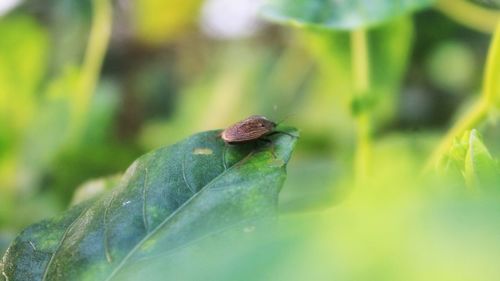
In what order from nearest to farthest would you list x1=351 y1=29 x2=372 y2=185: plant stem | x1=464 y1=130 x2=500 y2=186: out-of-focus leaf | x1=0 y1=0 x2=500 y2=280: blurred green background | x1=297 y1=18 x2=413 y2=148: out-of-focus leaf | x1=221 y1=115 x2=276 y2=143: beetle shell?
x1=464 y1=130 x2=500 y2=186: out-of-focus leaf, x1=221 y1=115 x2=276 y2=143: beetle shell, x1=351 y1=29 x2=372 y2=185: plant stem, x1=297 y1=18 x2=413 y2=148: out-of-focus leaf, x1=0 y1=0 x2=500 y2=280: blurred green background

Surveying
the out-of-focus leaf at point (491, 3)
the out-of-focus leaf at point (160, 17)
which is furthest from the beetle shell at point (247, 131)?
the out-of-focus leaf at point (160, 17)

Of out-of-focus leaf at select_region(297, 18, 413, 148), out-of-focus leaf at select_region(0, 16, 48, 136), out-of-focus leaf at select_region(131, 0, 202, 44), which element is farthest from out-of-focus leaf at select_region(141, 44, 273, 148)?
out-of-focus leaf at select_region(297, 18, 413, 148)

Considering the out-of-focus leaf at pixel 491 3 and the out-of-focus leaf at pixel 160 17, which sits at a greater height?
the out-of-focus leaf at pixel 491 3

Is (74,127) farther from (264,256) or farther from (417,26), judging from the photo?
(264,256)

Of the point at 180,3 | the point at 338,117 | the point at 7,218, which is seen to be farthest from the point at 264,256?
the point at 180,3

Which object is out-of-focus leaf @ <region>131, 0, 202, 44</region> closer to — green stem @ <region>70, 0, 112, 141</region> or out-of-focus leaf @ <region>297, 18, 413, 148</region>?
green stem @ <region>70, 0, 112, 141</region>

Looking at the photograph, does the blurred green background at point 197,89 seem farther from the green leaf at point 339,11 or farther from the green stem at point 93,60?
the green leaf at point 339,11
